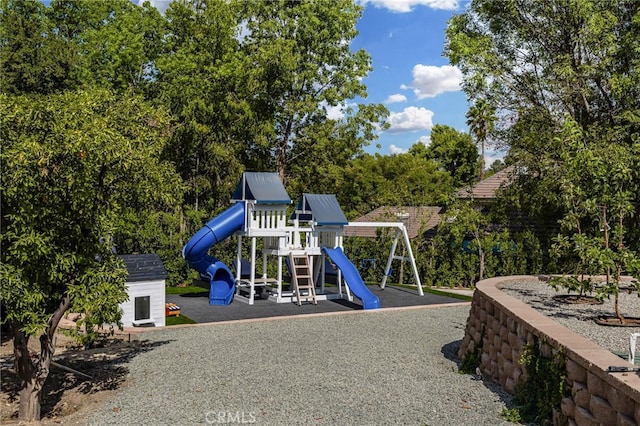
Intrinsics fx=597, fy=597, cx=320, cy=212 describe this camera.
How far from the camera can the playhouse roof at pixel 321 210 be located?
1714 centimetres

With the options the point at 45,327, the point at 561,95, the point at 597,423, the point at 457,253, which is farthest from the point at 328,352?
the point at 561,95

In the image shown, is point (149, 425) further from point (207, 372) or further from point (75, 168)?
point (75, 168)

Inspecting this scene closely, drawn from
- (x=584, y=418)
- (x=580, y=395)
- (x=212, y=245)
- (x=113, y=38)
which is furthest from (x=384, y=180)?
(x=584, y=418)

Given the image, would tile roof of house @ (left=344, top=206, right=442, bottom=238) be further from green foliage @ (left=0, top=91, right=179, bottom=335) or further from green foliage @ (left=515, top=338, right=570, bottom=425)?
green foliage @ (left=0, top=91, right=179, bottom=335)

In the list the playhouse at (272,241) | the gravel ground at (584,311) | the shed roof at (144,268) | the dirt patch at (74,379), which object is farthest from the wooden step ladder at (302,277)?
the gravel ground at (584,311)

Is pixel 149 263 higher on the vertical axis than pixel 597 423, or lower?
higher

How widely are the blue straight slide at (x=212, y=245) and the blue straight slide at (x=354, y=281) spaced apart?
2697mm

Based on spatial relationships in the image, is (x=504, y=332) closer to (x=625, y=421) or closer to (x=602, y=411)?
(x=602, y=411)

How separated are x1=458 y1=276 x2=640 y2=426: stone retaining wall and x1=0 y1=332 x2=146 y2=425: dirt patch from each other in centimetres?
532

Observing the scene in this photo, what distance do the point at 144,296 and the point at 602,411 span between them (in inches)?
390

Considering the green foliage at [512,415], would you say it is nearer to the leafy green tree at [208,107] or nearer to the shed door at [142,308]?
the shed door at [142,308]

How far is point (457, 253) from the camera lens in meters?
21.5

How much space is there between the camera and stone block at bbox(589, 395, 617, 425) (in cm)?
505

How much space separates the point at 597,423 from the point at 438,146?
50414 millimetres
